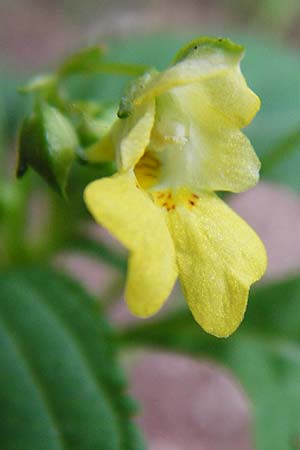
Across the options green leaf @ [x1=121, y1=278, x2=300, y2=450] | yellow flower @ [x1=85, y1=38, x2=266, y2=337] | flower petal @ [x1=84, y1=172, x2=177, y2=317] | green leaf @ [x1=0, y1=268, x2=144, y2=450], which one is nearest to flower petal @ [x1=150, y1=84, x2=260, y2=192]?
yellow flower @ [x1=85, y1=38, x2=266, y2=337]

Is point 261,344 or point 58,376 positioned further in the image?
point 261,344

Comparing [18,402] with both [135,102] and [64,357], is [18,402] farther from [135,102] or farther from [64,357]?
[135,102]

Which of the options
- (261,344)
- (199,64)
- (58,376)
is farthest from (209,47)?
(261,344)

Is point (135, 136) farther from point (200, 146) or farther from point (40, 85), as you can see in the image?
point (40, 85)

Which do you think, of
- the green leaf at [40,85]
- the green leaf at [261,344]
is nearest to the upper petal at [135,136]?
the green leaf at [40,85]

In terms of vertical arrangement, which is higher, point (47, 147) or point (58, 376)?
point (47, 147)

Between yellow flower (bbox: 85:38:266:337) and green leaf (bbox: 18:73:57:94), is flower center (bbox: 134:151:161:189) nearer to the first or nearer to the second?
yellow flower (bbox: 85:38:266:337)
